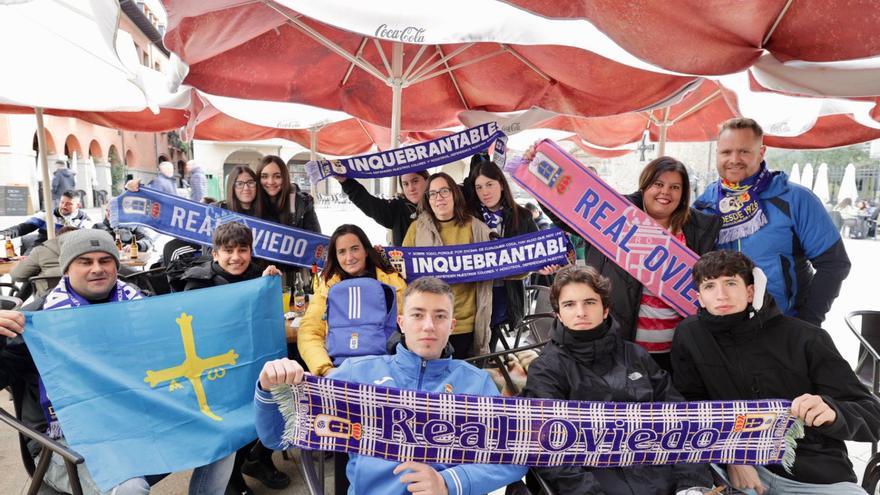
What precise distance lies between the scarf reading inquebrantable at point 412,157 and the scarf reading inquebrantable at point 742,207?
179 cm

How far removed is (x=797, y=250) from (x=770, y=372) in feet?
3.18

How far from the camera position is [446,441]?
1.87 m

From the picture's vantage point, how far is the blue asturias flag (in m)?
2.12

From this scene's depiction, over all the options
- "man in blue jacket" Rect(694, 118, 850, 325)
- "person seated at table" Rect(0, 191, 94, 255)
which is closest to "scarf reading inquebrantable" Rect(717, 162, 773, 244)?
"man in blue jacket" Rect(694, 118, 850, 325)

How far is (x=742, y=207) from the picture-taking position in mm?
2812

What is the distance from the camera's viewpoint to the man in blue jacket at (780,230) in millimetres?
2623

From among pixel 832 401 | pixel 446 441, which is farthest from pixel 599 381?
pixel 832 401

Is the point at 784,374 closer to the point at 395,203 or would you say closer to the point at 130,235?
the point at 395,203

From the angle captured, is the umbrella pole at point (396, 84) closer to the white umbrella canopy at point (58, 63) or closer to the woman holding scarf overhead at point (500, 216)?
the woman holding scarf overhead at point (500, 216)

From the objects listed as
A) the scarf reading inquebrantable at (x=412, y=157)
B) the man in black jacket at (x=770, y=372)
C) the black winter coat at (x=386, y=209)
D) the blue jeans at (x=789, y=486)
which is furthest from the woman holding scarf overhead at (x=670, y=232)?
the black winter coat at (x=386, y=209)

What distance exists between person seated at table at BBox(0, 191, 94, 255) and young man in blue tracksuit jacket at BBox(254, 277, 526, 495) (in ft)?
18.4

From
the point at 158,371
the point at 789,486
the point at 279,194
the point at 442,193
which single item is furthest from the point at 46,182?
the point at 789,486

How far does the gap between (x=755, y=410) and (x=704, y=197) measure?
1530mm

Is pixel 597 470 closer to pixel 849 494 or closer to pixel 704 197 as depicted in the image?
pixel 849 494
